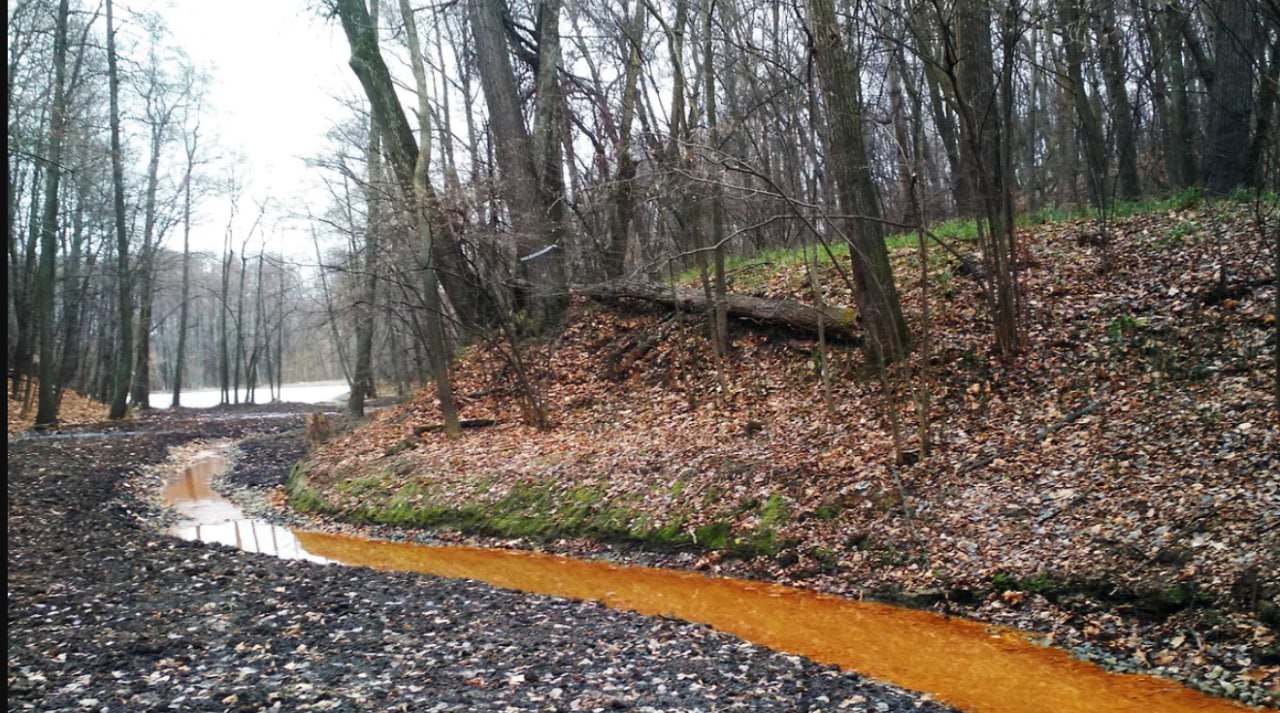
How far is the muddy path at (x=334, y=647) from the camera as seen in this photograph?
539 cm

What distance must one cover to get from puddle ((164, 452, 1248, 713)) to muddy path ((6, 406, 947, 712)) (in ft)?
1.99

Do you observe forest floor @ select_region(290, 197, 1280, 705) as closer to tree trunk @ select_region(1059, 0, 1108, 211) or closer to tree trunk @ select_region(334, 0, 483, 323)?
tree trunk @ select_region(1059, 0, 1108, 211)

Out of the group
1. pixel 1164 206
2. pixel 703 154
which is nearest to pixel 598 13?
pixel 703 154

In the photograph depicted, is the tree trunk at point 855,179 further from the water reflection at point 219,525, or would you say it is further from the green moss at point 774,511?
the water reflection at point 219,525

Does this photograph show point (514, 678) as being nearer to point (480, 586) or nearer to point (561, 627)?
point (561, 627)

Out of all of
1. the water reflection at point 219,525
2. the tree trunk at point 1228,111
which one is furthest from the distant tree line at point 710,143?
the water reflection at point 219,525

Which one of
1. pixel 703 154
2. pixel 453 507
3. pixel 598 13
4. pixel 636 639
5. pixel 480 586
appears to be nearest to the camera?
pixel 636 639

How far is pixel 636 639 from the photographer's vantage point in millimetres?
7109

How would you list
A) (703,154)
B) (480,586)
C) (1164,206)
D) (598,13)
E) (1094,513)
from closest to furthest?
(1094,513)
(480,586)
(703,154)
(1164,206)
(598,13)

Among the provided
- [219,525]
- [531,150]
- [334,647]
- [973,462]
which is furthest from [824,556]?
[531,150]

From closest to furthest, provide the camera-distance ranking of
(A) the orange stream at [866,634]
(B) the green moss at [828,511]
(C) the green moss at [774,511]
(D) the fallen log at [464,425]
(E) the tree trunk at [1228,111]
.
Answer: (A) the orange stream at [866,634] → (B) the green moss at [828,511] → (C) the green moss at [774,511] → (E) the tree trunk at [1228,111] → (D) the fallen log at [464,425]

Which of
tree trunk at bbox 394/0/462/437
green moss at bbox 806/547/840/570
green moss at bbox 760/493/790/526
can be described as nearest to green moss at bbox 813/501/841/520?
green moss at bbox 760/493/790/526

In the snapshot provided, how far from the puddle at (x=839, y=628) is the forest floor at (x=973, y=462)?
11.9 inches

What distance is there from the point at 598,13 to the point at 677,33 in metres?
6.56
